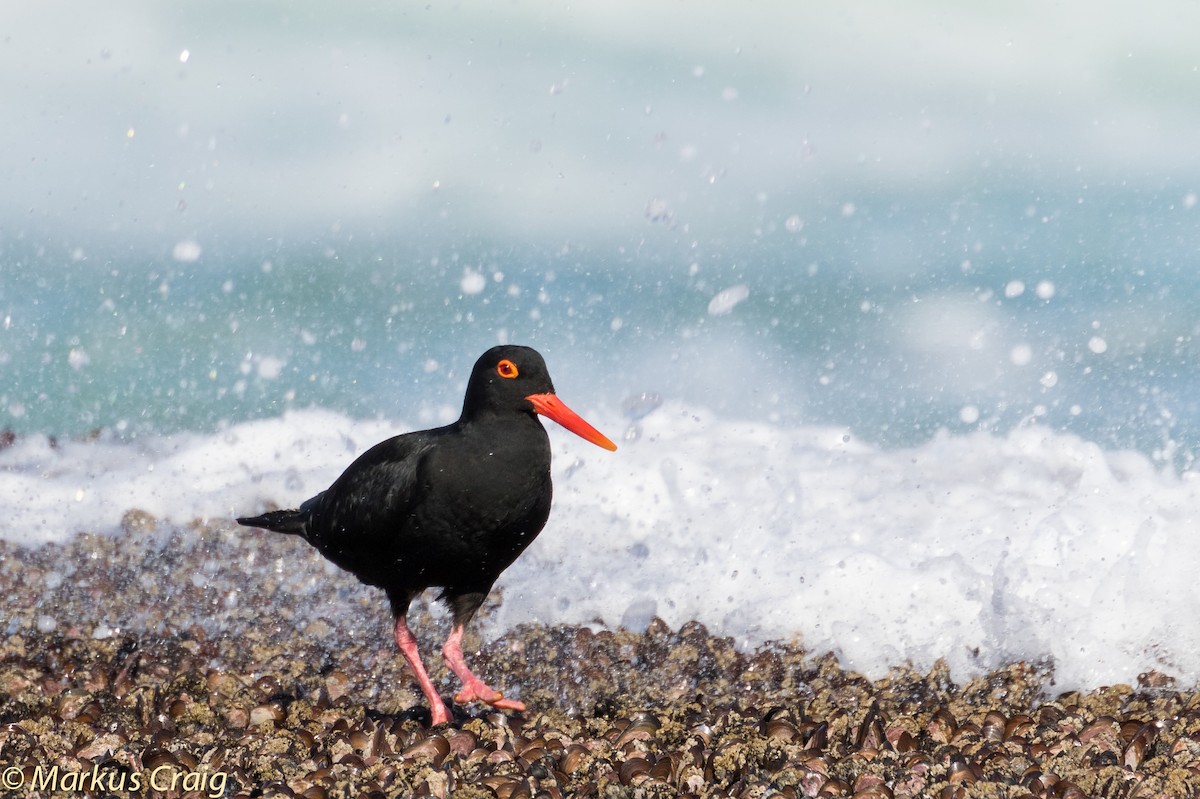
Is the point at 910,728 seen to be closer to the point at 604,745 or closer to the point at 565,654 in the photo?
the point at 604,745

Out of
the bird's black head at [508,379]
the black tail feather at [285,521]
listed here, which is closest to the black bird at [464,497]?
the bird's black head at [508,379]

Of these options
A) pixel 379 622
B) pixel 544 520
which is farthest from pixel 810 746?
→ pixel 379 622

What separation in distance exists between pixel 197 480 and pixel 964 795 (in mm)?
7278

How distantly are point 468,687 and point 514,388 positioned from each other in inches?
60.5

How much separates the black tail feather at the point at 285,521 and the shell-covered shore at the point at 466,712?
77 cm

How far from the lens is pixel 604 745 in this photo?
490 centimetres

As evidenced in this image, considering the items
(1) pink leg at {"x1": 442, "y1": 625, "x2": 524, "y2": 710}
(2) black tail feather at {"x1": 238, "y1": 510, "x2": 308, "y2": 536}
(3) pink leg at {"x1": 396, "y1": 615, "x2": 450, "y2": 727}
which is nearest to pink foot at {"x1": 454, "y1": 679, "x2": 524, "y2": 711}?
(1) pink leg at {"x1": 442, "y1": 625, "x2": 524, "y2": 710}

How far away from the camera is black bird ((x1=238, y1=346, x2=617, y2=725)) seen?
17.0ft

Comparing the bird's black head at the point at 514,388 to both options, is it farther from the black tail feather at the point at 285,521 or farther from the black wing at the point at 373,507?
the black tail feather at the point at 285,521

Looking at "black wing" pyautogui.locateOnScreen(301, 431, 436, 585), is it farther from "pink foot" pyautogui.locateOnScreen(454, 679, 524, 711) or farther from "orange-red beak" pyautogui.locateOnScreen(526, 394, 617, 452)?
"pink foot" pyautogui.locateOnScreen(454, 679, 524, 711)

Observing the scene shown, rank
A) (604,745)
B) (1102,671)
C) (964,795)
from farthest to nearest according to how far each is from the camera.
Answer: (1102,671) < (604,745) < (964,795)

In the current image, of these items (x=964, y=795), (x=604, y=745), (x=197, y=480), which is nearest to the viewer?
(x=964, y=795)

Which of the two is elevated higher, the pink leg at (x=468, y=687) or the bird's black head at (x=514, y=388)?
the bird's black head at (x=514, y=388)

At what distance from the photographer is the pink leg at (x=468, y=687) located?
562 centimetres
